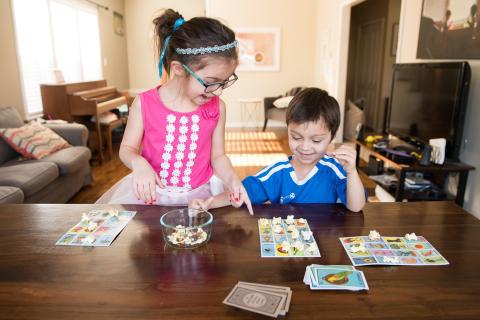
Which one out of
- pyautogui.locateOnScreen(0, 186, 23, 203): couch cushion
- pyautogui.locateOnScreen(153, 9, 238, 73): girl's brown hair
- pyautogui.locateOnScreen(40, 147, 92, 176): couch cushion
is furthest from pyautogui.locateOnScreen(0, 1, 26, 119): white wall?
pyautogui.locateOnScreen(153, 9, 238, 73): girl's brown hair

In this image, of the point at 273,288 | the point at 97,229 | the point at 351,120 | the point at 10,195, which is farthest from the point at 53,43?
the point at 273,288

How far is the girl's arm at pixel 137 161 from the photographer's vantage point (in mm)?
1018

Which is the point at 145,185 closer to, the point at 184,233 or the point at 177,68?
the point at 184,233

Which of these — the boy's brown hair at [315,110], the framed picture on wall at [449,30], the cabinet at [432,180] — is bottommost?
the cabinet at [432,180]

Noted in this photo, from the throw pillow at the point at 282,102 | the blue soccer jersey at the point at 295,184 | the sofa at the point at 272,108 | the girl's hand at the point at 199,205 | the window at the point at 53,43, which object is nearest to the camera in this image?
the girl's hand at the point at 199,205

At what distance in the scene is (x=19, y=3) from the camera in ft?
13.7

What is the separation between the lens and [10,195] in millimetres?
2377

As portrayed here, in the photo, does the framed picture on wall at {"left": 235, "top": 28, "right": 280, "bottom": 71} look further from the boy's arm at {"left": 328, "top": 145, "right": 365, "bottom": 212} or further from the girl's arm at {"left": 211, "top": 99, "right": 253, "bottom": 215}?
the boy's arm at {"left": 328, "top": 145, "right": 365, "bottom": 212}

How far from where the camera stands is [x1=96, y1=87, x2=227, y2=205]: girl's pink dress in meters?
1.40

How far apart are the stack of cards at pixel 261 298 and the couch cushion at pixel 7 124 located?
305cm

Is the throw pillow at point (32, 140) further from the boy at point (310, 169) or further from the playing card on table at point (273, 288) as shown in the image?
the playing card on table at point (273, 288)

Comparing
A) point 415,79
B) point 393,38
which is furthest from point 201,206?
point 393,38

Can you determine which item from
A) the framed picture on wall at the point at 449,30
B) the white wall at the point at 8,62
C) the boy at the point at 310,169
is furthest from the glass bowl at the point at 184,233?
the white wall at the point at 8,62

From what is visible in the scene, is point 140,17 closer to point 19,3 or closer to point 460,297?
point 19,3
